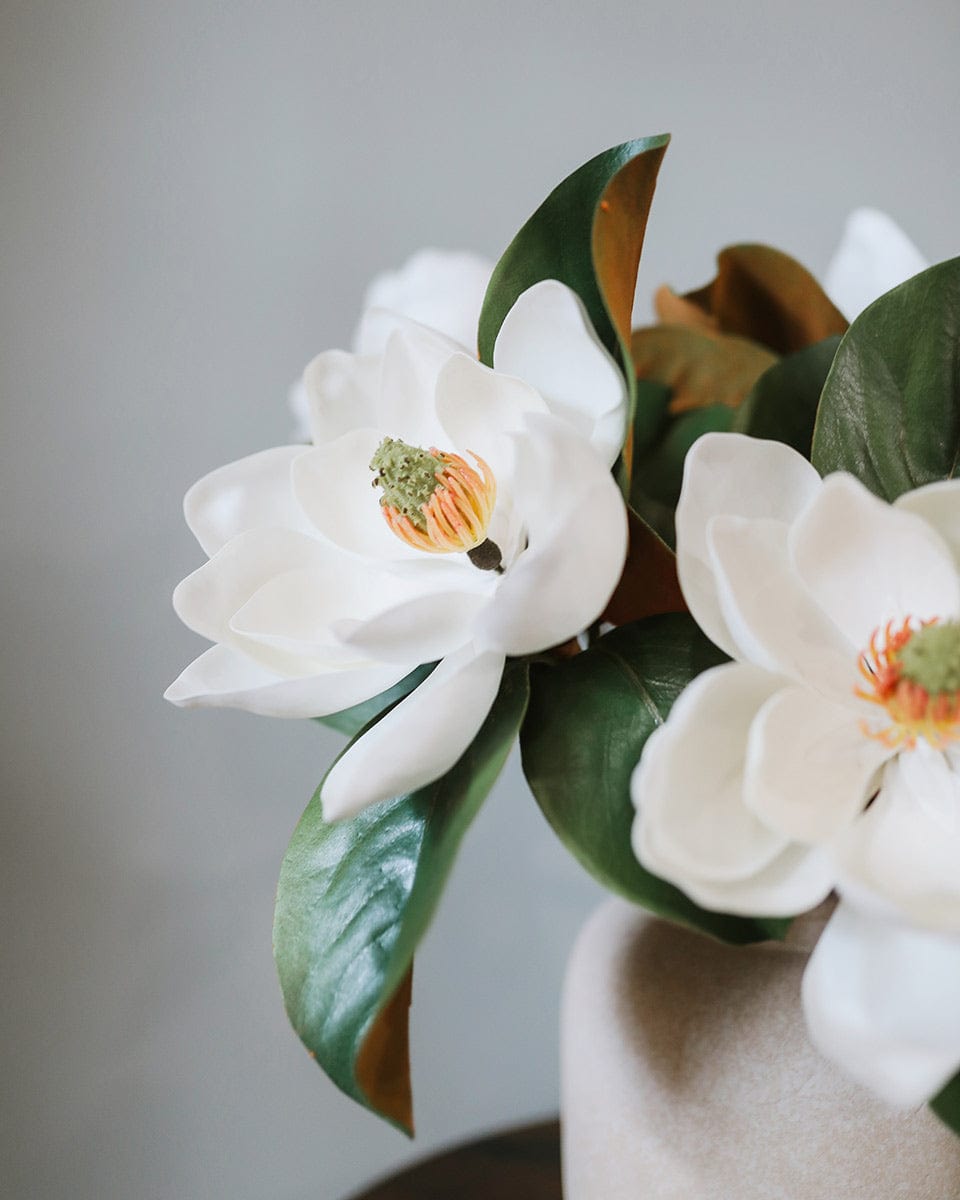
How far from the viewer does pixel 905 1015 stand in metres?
0.27

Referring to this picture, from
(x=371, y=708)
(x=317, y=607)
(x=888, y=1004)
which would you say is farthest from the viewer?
(x=371, y=708)

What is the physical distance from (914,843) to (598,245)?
185 millimetres

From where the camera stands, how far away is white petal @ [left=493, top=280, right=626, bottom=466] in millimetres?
333

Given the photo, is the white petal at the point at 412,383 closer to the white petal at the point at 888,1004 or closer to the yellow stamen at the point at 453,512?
the yellow stamen at the point at 453,512

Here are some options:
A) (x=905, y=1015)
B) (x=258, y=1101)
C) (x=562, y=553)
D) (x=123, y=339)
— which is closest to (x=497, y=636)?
(x=562, y=553)

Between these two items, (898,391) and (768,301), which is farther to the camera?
(768,301)

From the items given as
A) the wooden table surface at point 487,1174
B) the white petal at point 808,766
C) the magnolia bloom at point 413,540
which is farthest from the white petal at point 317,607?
the wooden table surface at point 487,1174

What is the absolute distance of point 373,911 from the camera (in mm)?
351

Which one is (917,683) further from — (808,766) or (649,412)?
(649,412)

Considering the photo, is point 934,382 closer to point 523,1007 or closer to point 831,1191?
point 831,1191

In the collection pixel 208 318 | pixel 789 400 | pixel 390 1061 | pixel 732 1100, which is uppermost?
pixel 208 318

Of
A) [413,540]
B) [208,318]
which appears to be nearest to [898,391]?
[413,540]

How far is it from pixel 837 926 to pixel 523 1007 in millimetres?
711

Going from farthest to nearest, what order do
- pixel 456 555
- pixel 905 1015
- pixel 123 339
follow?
pixel 123 339 → pixel 456 555 → pixel 905 1015
